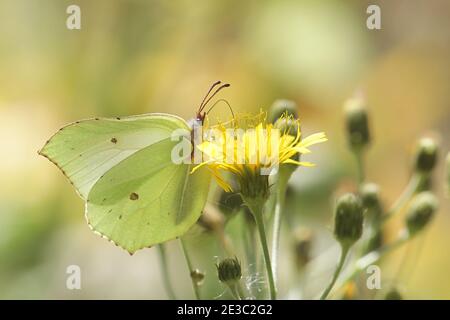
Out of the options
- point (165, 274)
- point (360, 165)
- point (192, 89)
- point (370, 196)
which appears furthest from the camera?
point (192, 89)

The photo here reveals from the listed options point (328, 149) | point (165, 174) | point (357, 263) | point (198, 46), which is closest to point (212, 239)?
point (165, 174)

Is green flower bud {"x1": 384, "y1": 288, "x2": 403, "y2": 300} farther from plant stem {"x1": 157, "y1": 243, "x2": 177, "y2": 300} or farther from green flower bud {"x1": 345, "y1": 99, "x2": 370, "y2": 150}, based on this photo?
green flower bud {"x1": 345, "y1": 99, "x2": 370, "y2": 150}

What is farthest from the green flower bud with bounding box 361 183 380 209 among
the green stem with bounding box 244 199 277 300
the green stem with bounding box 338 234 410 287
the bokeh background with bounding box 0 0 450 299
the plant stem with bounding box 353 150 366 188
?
the bokeh background with bounding box 0 0 450 299

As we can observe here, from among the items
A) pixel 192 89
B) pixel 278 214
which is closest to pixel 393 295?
pixel 278 214

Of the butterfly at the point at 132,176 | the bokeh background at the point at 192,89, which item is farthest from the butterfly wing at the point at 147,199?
the bokeh background at the point at 192,89

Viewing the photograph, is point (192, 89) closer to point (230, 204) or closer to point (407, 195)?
point (407, 195)
